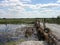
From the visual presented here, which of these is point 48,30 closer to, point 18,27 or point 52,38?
point 52,38

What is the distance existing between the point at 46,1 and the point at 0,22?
992 mm

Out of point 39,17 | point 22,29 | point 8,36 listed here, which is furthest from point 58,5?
point 8,36

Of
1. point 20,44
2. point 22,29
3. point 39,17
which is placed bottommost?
point 20,44

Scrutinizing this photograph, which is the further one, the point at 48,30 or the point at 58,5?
the point at 48,30

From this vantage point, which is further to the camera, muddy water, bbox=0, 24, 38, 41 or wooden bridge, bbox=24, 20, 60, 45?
muddy water, bbox=0, 24, 38, 41

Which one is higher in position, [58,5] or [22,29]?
[58,5]

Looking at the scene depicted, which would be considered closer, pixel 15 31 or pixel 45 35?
pixel 45 35

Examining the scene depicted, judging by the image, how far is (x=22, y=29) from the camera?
12.8ft

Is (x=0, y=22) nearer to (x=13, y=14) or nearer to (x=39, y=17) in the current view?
(x=13, y=14)

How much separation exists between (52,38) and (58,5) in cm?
62

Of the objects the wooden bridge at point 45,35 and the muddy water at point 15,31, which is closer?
the wooden bridge at point 45,35

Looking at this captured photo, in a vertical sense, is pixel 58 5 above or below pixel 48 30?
above

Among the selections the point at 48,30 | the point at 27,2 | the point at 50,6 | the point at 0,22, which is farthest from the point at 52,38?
the point at 0,22

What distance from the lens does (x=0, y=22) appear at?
12.8 feet
